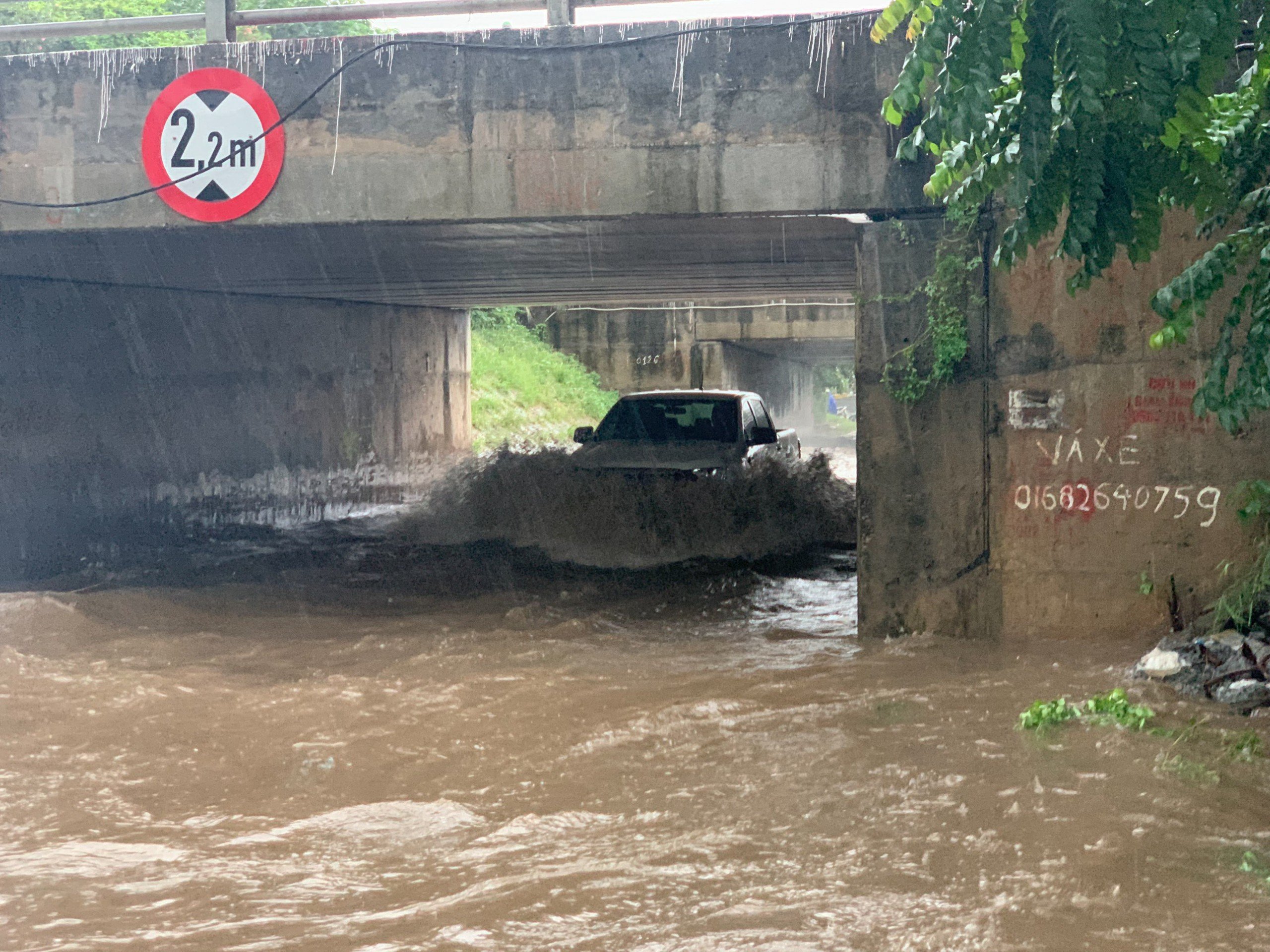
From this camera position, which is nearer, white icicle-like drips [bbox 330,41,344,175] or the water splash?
white icicle-like drips [bbox 330,41,344,175]

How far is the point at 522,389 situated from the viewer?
28.3m

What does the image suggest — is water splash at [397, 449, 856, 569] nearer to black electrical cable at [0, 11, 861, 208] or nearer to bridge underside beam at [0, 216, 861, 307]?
bridge underside beam at [0, 216, 861, 307]

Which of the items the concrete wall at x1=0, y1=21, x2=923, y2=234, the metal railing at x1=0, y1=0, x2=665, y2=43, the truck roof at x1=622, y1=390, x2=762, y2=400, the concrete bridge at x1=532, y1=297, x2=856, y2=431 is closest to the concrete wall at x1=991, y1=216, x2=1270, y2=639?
the concrete wall at x1=0, y1=21, x2=923, y2=234

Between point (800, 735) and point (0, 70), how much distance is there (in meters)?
6.86

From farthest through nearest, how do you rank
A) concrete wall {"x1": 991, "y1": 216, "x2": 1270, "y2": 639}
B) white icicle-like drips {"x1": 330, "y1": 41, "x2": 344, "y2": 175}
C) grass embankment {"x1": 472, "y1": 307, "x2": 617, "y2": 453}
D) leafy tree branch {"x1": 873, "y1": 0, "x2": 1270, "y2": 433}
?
grass embankment {"x1": 472, "y1": 307, "x2": 617, "y2": 453}, white icicle-like drips {"x1": 330, "y1": 41, "x2": 344, "y2": 175}, concrete wall {"x1": 991, "y1": 216, "x2": 1270, "y2": 639}, leafy tree branch {"x1": 873, "y1": 0, "x2": 1270, "y2": 433}

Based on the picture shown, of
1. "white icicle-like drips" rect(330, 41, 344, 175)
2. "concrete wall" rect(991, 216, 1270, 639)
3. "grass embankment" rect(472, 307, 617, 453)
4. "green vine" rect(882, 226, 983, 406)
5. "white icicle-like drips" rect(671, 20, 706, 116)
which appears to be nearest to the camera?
"concrete wall" rect(991, 216, 1270, 639)

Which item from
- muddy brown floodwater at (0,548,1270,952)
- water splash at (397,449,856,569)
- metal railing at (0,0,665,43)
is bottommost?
muddy brown floodwater at (0,548,1270,952)

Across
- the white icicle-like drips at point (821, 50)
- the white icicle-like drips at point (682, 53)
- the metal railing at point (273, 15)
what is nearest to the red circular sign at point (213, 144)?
the metal railing at point (273, 15)

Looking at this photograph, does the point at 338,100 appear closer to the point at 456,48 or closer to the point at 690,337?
the point at 456,48

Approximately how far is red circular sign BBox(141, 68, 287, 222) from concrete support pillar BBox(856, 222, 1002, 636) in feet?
12.9

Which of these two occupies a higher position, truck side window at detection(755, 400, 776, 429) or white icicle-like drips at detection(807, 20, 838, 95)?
white icicle-like drips at detection(807, 20, 838, 95)

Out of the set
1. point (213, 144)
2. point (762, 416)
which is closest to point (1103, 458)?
point (213, 144)

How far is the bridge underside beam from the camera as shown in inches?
382

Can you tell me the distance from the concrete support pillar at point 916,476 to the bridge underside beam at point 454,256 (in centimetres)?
52
